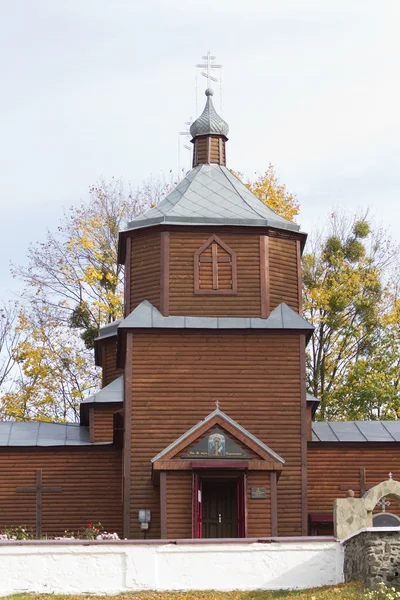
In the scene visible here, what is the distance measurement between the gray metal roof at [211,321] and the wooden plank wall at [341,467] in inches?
124

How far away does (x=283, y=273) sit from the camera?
26.4 m

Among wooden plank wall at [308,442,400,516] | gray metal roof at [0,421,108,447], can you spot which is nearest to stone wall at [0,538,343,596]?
wooden plank wall at [308,442,400,516]

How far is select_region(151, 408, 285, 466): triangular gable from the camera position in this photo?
2303cm

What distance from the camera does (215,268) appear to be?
2580 centimetres

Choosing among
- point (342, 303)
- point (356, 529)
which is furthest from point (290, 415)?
point (342, 303)

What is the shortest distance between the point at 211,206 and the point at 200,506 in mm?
7207

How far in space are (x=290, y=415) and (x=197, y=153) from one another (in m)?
7.88

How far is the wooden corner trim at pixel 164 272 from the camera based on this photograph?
25484 millimetres

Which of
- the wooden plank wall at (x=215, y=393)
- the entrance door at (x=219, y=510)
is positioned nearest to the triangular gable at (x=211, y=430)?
the wooden plank wall at (x=215, y=393)

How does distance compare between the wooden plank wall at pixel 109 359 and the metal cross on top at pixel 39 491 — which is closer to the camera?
the metal cross on top at pixel 39 491

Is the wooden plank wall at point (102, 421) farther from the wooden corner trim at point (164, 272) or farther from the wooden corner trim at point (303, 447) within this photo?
the wooden corner trim at point (303, 447)

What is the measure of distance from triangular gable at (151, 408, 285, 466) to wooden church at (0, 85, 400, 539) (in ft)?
0.08

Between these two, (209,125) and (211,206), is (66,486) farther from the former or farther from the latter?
(209,125)

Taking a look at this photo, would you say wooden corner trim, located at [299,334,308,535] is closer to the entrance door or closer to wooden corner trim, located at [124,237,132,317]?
the entrance door
